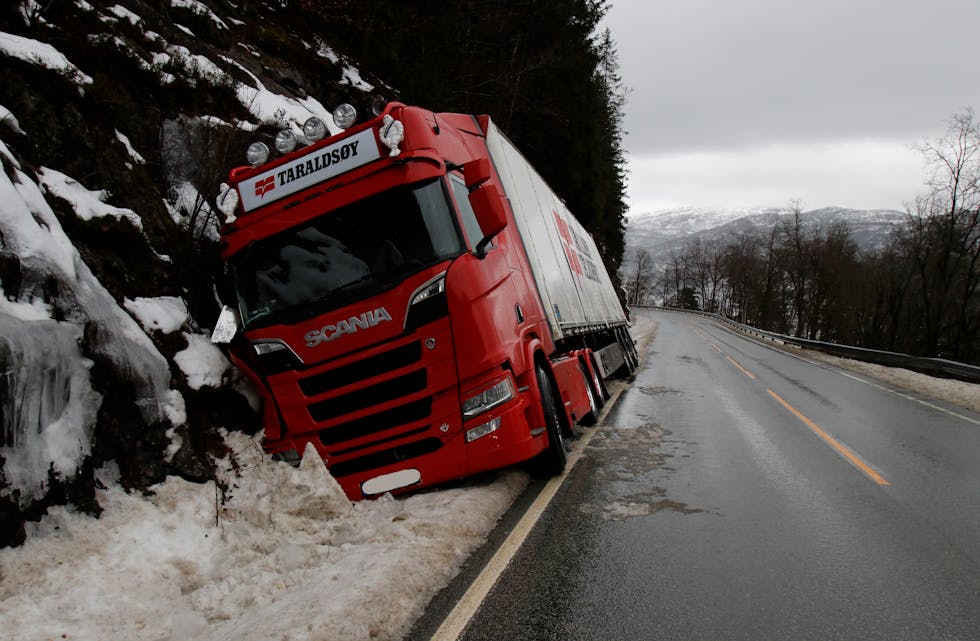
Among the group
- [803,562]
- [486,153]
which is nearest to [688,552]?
[803,562]

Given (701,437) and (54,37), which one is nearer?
(54,37)

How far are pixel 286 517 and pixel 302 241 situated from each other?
230cm

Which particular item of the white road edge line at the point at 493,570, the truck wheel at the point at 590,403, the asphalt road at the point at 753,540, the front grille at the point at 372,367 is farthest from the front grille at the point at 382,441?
the truck wheel at the point at 590,403

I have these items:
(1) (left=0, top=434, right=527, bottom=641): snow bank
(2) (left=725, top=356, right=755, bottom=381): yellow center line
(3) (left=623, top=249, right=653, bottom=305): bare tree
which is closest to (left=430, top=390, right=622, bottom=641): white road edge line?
(1) (left=0, top=434, right=527, bottom=641): snow bank

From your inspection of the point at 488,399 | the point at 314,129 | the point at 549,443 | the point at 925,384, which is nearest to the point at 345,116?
the point at 314,129

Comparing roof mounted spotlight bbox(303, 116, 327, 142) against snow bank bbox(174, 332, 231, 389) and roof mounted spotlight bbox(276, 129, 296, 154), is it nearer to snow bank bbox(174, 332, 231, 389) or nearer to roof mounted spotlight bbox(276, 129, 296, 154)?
roof mounted spotlight bbox(276, 129, 296, 154)

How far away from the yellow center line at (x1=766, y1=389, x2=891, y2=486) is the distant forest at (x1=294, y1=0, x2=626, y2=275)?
1280 cm

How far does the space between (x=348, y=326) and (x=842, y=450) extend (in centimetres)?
610

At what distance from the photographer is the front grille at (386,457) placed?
16.4 feet

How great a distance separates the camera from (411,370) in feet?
16.0

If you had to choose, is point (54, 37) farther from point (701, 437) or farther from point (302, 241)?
point (701, 437)

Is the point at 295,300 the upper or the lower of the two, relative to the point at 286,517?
upper

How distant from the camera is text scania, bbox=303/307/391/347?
4.87 m

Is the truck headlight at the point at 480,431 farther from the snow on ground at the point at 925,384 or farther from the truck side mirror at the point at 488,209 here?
the snow on ground at the point at 925,384
